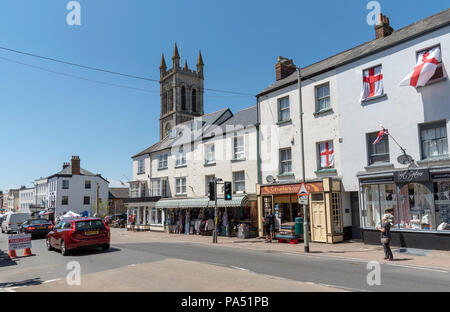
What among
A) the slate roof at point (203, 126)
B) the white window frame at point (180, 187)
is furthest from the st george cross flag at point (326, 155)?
the white window frame at point (180, 187)

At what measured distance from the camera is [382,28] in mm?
Result: 19609

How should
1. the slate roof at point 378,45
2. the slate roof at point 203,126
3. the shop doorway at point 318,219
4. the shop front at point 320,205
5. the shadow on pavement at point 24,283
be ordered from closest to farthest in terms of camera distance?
the shadow on pavement at point 24,283 < the slate roof at point 378,45 < the shop front at point 320,205 < the shop doorway at point 318,219 < the slate roof at point 203,126

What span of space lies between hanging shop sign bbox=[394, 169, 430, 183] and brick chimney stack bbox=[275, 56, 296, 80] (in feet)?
38.3

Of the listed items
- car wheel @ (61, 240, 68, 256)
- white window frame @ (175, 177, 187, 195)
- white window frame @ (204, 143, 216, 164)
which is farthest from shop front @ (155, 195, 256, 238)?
car wheel @ (61, 240, 68, 256)

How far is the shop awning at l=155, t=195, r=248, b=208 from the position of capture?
22.9 meters

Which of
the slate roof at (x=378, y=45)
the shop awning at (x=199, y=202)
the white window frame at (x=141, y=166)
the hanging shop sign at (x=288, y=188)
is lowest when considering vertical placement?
the shop awning at (x=199, y=202)

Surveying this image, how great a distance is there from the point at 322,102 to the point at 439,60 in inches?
249

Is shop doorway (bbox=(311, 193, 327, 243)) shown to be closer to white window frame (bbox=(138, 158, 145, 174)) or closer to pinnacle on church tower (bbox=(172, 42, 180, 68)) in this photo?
white window frame (bbox=(138, 158, 145, 174))

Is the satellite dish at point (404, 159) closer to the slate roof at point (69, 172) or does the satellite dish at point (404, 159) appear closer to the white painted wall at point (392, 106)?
the white painted wall at point (392, 106)

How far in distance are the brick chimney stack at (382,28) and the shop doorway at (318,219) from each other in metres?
9.94

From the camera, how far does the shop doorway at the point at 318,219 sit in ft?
59.8

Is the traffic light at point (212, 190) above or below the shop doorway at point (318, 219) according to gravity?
above
